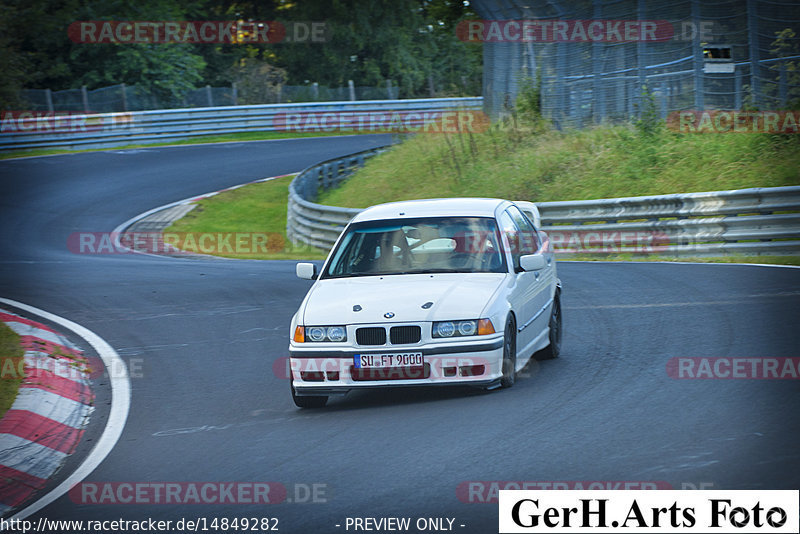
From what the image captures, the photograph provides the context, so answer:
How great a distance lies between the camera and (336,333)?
827cm

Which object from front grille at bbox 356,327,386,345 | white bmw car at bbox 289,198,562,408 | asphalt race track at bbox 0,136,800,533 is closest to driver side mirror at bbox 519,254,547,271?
white bmw car at bbox 289,198,562,408

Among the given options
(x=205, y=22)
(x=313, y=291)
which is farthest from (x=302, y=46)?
(x=313, y=291)

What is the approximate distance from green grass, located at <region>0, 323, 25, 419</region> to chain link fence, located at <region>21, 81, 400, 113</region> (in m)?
33.2

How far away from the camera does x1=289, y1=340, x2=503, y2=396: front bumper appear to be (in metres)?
8.12

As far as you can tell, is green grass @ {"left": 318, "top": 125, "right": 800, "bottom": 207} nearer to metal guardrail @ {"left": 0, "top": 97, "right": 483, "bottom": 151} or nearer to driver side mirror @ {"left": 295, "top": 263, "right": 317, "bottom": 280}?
metal guardrail @ {"left": 0, "top": 97, "right": 483, "bottom": 151}

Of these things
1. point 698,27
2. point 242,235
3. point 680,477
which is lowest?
point 242,235

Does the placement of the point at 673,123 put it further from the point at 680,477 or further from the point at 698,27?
the point at 680,477

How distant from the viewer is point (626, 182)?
22.0 m

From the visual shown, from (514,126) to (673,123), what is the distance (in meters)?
5.59

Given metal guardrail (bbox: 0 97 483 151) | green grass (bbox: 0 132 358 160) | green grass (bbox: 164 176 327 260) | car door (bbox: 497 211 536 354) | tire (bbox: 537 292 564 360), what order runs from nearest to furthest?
car door (bbox: 497 211 536 354) → tire (bbox: 537 292 564 360) → green grass (bbox: 164 176 327 260) → green grass (bbox: 0 132 358 160) → metal guardrail (bbox: 0 97 483 151)

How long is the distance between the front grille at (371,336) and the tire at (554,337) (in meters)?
2.26

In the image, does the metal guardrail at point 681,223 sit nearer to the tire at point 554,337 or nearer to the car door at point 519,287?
the tire at point 554,337

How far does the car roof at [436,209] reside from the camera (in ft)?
31.0

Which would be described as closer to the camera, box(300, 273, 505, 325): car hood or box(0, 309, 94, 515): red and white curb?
box(0, 309, 94, 515): red and white curb
